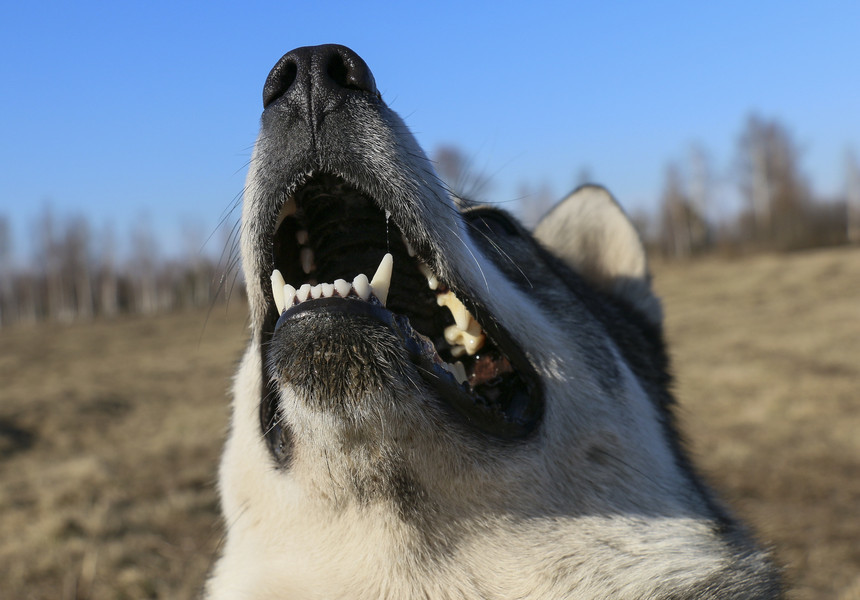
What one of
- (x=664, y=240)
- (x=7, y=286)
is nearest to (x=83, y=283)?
(x=7, y=286)

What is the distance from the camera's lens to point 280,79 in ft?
7.04

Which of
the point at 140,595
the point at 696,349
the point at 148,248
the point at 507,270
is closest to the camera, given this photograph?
the point at 507,270

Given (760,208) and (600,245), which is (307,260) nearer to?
(600,245)

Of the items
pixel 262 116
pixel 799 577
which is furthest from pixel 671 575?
pixel 799 577

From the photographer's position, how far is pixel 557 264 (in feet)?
10.8

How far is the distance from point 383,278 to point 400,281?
38cm

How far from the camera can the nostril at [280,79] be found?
6.98 ft

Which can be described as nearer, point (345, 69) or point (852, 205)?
point (345, 69)

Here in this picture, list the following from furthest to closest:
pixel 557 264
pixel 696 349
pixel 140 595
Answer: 1. pixel 696 349
2. pixel 140 595
3. pixel 557 264

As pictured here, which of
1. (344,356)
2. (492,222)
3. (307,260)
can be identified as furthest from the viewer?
(492,222)

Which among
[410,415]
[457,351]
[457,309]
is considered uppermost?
[457,309]

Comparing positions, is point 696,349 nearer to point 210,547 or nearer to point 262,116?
point 210,547

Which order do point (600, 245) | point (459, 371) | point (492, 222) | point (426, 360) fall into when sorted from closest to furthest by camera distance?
1. point (426, 360)
2. point (459, 371)
3. point (492, 222)
4. point (600, 245)

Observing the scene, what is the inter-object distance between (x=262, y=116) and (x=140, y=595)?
414 centimetres
